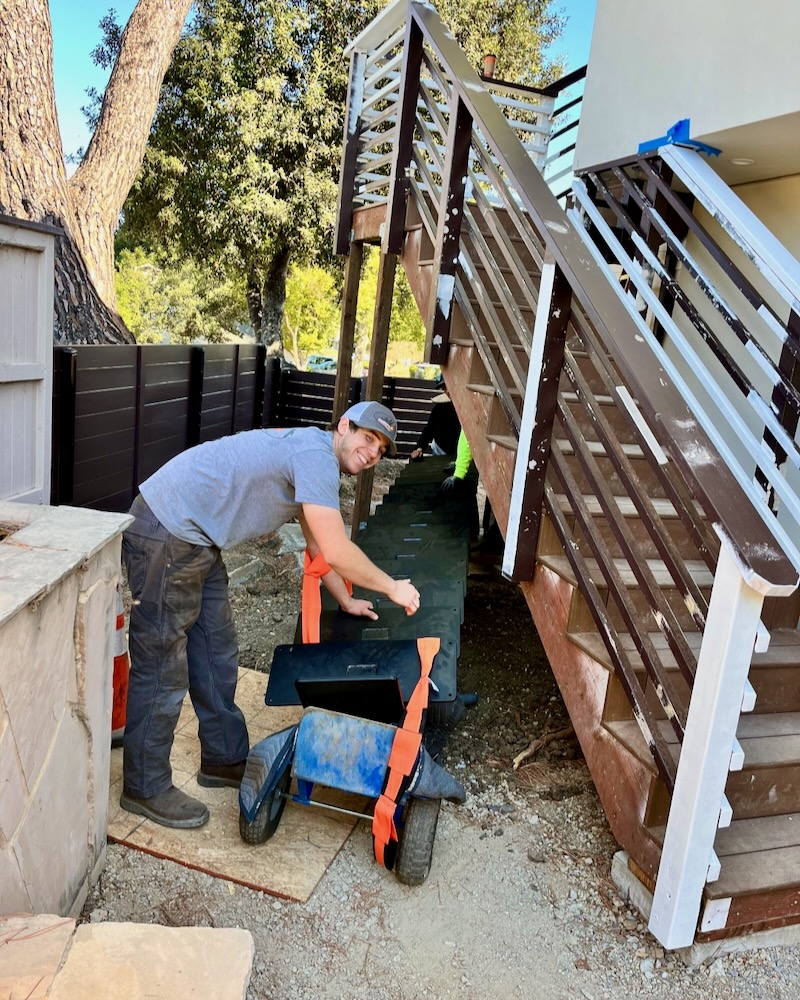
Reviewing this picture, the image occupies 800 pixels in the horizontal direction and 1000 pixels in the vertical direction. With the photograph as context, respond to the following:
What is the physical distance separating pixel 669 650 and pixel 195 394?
22.2ft

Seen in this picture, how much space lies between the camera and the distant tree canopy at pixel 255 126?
49.8 ft

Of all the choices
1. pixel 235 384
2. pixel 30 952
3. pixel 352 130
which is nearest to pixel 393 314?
pixel 235 384

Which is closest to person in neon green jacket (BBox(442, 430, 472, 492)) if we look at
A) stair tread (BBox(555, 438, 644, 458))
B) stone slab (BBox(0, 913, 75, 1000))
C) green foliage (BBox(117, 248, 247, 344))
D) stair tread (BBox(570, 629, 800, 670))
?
stair tread (BBox(555, 438, 644, 458))

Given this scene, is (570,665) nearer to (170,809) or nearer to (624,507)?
(624,507)

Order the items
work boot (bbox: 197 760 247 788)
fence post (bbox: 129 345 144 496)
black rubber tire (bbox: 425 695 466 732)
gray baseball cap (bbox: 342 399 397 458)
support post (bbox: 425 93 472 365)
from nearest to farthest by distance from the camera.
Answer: gray baseball cap (bbox: 342 399 397 458)
work boot (bbox: 197 760 247 788)
black rubber tire (bbox: 425 695 466 732)
support post (bbox: 425 93 472 365)
fence post (bbox: 129 345 144 496)

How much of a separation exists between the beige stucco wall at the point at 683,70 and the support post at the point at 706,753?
287 cm

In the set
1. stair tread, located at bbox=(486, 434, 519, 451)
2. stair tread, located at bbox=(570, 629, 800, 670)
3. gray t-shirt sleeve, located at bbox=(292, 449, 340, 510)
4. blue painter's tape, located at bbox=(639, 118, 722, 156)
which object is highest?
blue painter's tape, located at bbox=(639, 118, 722, 156)

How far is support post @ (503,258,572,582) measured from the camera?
2961mm

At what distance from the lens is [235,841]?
9.86 feet

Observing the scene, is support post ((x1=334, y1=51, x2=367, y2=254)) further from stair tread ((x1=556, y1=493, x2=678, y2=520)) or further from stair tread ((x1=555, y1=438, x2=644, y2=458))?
stair tread ((x1=556, y1=493, x2=678, y2=520))

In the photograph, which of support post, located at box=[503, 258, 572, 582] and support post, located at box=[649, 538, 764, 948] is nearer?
support post, located at box=[649, 538, 764, 948]

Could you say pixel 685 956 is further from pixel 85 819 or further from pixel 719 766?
pixel 85 819

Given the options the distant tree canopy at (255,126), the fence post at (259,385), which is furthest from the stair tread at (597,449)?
the distant tree canopy at (255,126)

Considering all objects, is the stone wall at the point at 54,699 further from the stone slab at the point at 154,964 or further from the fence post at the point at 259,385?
the fence post at the point at 259,385
